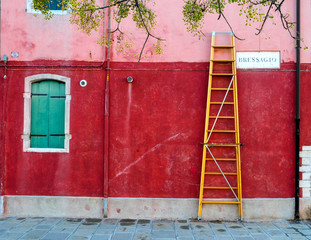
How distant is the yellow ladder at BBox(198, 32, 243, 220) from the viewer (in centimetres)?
620

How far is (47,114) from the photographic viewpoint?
21.8ft

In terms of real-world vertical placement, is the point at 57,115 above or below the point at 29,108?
below

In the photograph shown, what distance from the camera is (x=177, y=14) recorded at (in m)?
6.52

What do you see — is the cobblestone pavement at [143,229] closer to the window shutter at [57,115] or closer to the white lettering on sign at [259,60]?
the window shutter at [57,115]

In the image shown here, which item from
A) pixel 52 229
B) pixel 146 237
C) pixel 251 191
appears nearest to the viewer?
pixel 146 237

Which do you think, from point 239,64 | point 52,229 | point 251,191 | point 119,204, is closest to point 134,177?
point 119,204

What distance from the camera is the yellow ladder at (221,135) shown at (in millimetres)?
6195

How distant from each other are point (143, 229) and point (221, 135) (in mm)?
2589

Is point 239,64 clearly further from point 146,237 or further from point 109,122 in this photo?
point 146,237

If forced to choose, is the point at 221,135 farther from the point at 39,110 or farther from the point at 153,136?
the point at 39,110

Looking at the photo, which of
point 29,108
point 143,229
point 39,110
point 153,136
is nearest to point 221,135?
point 153,136

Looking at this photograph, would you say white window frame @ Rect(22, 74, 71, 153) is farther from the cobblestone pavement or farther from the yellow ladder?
the yellow ladder

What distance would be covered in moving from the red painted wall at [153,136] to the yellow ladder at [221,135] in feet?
0.67

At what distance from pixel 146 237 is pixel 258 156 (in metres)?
3.00
